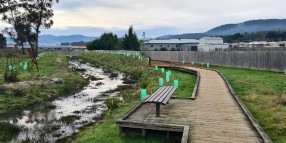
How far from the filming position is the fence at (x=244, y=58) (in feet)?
64.0

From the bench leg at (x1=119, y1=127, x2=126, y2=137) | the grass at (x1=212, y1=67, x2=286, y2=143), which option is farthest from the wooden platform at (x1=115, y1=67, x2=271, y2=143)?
the grass at (x1=212, y1=67, x2=286, y2=143)

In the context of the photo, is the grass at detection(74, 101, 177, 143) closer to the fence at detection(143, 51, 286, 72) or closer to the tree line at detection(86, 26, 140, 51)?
the fence at detection(143, 51, 286, 72)

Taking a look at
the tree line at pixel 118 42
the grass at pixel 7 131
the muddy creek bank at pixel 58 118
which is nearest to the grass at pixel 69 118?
the muddy creek bank at pixel 58 118

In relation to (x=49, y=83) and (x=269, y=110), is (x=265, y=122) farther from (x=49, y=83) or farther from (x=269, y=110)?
(x=49, y=83)

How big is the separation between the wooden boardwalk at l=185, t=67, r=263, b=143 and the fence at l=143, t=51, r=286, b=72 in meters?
13.1

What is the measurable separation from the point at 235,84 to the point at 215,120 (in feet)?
27.7

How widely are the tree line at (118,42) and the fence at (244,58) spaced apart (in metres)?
40.1

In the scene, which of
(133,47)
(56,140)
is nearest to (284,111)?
→ (56,140)

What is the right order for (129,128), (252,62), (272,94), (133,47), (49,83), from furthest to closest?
(133,47) < (252,62) < (49,83) < (272,94) < (129,128)

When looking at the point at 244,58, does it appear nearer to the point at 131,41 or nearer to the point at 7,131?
the point at 7,131

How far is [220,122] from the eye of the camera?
638 cm

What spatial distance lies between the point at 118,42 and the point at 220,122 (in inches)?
2995

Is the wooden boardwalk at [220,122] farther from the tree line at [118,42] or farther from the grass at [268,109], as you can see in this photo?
the tree line at [118,42]

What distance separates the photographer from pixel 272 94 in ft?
35.6
